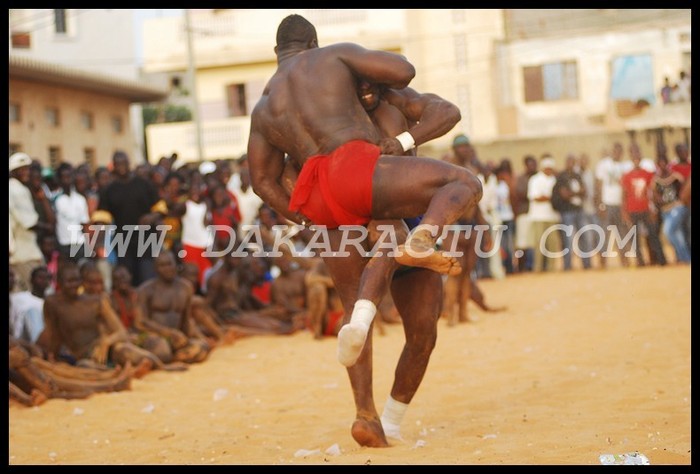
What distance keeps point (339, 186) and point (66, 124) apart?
2219cm

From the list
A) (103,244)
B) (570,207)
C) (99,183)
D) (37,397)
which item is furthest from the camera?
(570,207)

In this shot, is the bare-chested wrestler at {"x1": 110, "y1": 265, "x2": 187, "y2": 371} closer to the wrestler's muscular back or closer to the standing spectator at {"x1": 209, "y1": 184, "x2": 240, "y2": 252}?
the standing spectator at {"x1": 209, "y1": 184, "x2": 240, "y2": 252}

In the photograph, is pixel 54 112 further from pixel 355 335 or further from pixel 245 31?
pixel 355 335

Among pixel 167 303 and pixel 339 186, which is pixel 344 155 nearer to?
pixel 339 186

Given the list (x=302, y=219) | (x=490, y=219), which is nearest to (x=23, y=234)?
(x=302, y=219)

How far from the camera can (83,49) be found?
31.3 metres

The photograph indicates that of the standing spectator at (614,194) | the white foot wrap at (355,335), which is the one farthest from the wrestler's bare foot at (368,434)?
the standing spectator at (614,194)

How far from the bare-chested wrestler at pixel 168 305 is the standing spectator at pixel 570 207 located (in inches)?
328

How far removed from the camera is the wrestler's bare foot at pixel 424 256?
5.23 m

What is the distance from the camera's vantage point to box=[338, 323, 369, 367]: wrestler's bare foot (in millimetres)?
5203

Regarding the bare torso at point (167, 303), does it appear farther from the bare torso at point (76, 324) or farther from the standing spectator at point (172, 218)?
the standing spectator at point (172, 218)

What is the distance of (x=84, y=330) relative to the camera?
9961 mm

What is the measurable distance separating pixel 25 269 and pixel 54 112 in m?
15.8

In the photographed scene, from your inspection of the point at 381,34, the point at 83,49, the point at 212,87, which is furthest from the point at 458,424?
the point at 212,87
